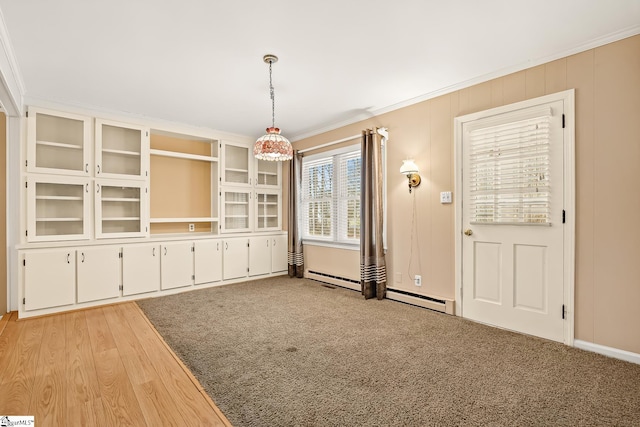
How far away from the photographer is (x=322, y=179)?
17.5ft

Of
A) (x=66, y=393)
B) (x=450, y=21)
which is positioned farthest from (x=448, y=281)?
(x=66, y=393)

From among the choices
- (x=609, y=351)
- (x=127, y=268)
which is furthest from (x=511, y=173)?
(x=127, y=268)

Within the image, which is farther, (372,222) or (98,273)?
(372,222)

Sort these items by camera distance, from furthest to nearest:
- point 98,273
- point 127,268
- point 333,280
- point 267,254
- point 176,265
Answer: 1. point 267,254
2. point 333,280
3. point 176,265
4. point 127,268
5. point 98,273

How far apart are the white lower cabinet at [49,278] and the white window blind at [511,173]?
185 inches

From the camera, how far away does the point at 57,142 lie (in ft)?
12.8

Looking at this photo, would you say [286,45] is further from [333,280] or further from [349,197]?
[333,280]

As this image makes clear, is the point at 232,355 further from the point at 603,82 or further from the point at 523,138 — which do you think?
the point at 603,82

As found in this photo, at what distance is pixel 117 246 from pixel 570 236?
5.02 metres

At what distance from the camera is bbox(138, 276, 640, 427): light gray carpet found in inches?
72.4

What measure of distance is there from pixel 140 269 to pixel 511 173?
4.63 meters

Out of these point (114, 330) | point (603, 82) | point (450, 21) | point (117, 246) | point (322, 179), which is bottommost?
point (114, 330)

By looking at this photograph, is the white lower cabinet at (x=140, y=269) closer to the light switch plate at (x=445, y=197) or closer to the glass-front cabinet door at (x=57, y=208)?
the glass-front cabinet door at (x=57, y=208)

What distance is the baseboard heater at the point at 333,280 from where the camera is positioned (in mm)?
4719
